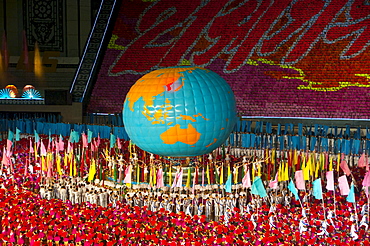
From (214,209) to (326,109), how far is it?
13160mm

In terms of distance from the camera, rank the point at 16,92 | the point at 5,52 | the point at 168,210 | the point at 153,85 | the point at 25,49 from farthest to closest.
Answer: the point at 5,52 < the point at 25,49 < the point at 16,92 < the point at 153,85 < the point at 168,210

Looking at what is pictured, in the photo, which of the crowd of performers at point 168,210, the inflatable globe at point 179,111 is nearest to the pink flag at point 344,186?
the crowd of performers at point 168,210

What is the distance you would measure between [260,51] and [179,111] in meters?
14.8

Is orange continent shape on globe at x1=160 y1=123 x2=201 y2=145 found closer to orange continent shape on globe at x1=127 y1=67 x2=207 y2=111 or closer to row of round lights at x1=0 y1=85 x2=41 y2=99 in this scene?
orange continent shape on globe at x1=127 y1=67 x2=207 y2=111

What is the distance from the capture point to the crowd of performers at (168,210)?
23.7 feet

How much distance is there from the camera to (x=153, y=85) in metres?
9.79

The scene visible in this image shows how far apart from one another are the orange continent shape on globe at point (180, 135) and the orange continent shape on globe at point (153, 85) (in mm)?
676

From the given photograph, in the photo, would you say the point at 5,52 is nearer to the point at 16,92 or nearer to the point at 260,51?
the point at 16,92

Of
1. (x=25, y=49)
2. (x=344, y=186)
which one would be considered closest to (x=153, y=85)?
(x=344, y=186)

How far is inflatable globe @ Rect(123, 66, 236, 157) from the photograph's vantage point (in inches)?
377

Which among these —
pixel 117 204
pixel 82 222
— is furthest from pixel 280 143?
pixel 82 222

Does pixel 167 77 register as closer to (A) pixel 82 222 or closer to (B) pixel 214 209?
(B) pixel 214 209

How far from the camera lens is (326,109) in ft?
68.9

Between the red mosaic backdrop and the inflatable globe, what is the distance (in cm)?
1209
